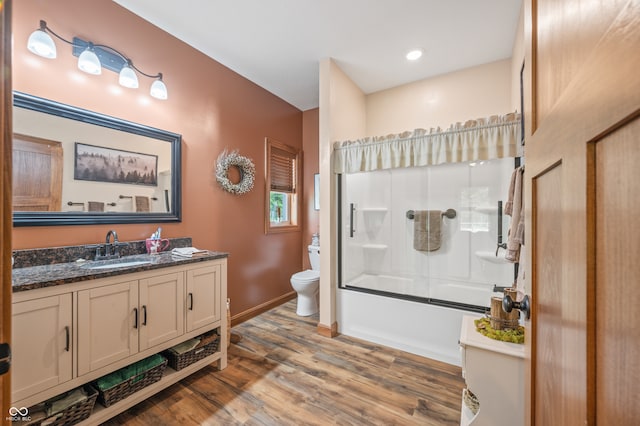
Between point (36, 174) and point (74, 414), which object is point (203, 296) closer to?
point (74, 414)

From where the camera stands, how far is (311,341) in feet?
8.07

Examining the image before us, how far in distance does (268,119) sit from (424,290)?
2.66m

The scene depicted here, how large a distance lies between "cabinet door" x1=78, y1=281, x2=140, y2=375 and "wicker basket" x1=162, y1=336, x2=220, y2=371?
323mm

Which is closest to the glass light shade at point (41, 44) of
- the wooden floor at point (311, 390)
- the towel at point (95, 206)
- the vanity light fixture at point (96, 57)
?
the vanity light fixture at point (96, 57)

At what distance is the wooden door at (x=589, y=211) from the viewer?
302 millimetres

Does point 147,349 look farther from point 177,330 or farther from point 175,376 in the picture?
point 175,376

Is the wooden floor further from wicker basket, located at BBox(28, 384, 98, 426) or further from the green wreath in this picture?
the green wreath

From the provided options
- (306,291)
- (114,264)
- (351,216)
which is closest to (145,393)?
(114,264)

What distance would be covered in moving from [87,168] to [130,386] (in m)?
1.45

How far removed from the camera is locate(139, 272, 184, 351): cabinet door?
1583mm

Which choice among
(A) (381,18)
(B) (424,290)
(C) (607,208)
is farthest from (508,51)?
(C) (607,208)

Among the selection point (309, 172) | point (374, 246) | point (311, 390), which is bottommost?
point (311, 390)

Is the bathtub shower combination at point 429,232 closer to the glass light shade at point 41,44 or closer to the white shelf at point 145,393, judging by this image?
the white shelf at point 145,393

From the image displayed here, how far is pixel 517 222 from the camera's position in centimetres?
136
